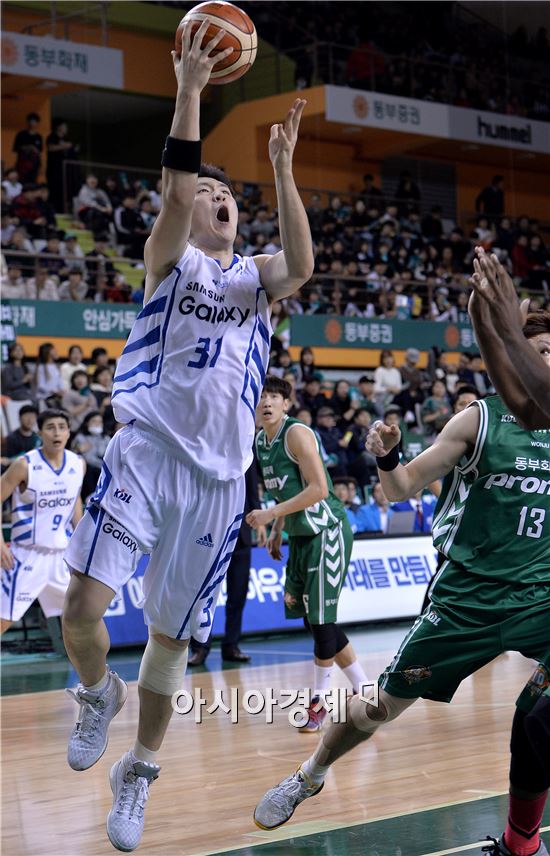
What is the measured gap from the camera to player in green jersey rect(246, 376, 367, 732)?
7.46m

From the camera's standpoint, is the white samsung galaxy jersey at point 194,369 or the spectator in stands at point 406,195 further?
the spectator in stands at point 406,195

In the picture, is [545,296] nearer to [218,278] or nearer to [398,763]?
[398,763]

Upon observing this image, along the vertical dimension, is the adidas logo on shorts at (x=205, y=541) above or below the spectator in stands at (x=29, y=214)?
below

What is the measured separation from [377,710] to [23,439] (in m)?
8.65

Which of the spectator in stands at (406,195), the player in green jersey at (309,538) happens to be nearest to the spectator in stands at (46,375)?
the player in green jersey at (309,538)

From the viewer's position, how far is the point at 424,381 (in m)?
18.6

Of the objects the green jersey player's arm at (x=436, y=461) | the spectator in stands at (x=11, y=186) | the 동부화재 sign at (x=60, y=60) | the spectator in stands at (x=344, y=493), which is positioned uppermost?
the 동부화재 sign at (x=60, y=60)

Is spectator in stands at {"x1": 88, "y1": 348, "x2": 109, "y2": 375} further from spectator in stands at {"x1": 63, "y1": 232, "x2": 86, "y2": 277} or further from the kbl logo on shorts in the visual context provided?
the kbl logo on shorts

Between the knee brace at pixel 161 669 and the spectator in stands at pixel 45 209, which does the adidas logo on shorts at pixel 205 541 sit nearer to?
the knee brace at pixel 161 669

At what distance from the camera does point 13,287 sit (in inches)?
615

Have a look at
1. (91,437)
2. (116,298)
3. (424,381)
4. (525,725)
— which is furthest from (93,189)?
(525,725)

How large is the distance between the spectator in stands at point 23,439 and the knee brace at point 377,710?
8400 millimetres

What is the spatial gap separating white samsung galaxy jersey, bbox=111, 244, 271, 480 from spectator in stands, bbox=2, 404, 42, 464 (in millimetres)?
8376

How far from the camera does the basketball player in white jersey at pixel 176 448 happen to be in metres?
4.13
